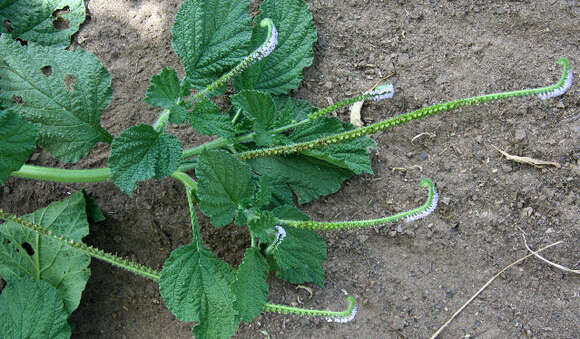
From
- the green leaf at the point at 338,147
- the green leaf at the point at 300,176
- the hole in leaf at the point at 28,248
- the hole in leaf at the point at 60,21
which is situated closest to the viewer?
the green leaf at the point at 338,147

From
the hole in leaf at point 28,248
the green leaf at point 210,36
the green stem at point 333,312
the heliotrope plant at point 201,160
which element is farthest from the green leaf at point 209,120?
the hole in leaf at point 28,248

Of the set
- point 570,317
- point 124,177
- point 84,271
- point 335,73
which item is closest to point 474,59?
point 335,73

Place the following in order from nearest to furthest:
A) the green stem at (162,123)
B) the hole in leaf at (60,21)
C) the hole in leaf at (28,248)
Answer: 1. the green stem at (162,123)
2. the hole in leaf at (28,248)
3. the hole in leaf at (60,21)

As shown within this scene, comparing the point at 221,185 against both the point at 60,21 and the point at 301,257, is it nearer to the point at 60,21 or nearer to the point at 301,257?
the point at 301,257

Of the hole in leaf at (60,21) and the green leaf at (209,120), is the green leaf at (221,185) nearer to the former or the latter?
the green leaf at (209,120)

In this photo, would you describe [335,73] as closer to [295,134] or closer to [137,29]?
[295,134]

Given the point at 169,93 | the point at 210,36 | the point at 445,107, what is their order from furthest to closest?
the point at 210,36
the point at 169,93
the point at 445,107

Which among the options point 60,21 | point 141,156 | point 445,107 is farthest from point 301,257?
point 60,21

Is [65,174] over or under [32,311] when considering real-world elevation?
over
